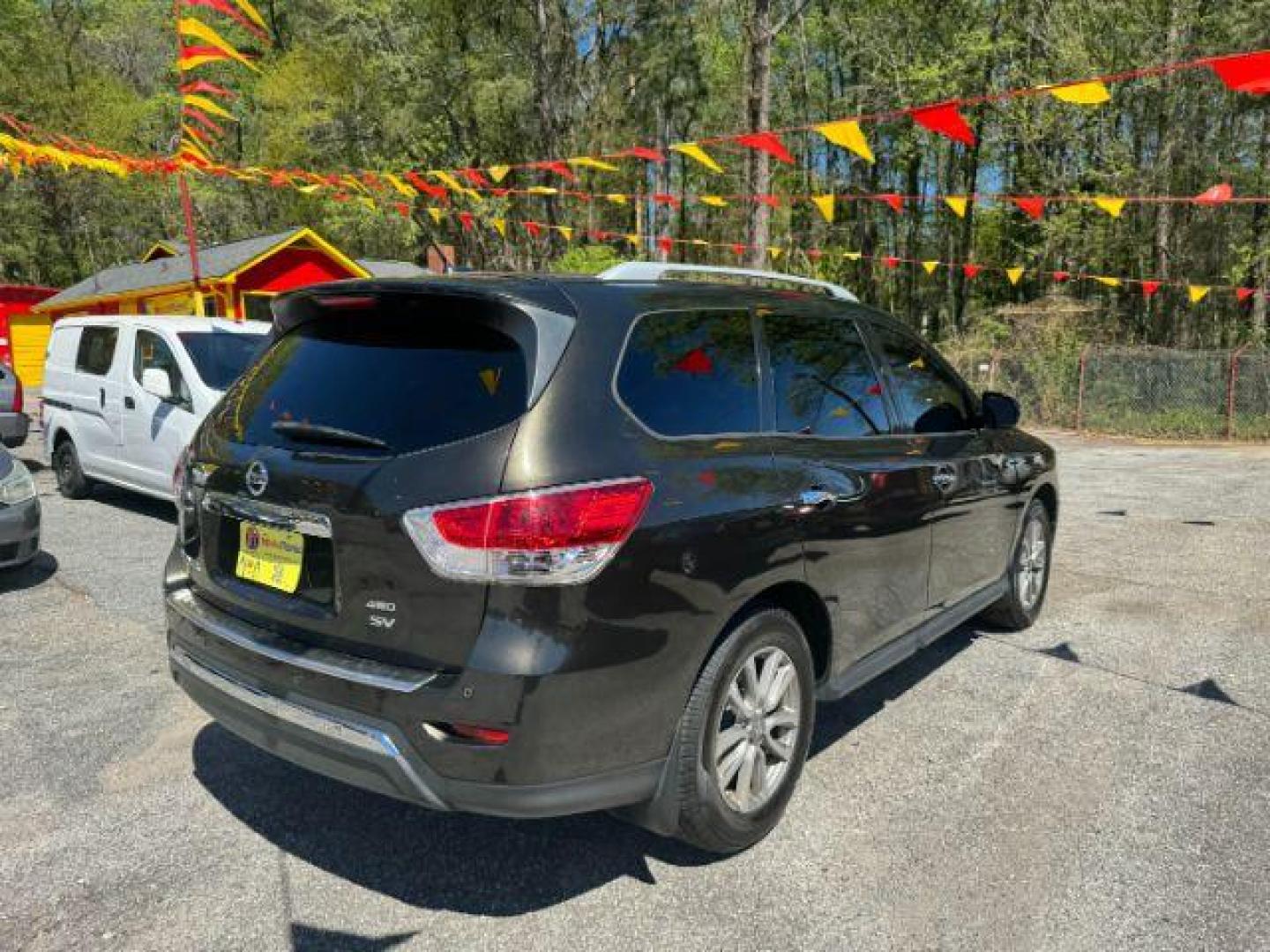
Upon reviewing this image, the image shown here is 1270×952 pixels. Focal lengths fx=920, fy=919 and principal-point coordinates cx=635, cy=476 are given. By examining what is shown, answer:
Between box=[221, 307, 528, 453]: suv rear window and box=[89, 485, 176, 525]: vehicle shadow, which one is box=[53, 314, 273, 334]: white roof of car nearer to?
box=[89, 485, 176, 525]: vehicle shadow

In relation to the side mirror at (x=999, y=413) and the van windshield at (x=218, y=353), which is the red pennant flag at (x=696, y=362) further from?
the van windshield at (x=218, y=353)

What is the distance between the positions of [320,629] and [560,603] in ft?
2.42

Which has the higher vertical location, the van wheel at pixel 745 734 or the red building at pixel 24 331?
the red building at pixel 24 331

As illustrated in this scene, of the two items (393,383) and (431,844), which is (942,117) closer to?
(393,383)

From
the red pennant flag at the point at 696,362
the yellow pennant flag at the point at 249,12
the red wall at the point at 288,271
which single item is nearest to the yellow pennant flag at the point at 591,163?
the yellow pennant flag at the point at 249,12

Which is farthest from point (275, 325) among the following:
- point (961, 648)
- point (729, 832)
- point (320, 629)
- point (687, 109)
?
point (687, 109)

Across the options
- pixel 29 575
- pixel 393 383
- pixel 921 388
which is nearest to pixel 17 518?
pixel 29 575

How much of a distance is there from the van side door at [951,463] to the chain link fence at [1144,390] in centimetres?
1647

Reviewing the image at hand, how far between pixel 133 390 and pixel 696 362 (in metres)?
6.93

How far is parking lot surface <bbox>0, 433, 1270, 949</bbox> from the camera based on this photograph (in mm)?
2557

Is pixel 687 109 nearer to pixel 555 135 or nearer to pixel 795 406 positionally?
pixel 555 135

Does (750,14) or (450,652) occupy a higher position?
(750,14)

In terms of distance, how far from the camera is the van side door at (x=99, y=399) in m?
8.34

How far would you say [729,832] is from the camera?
2.80m
